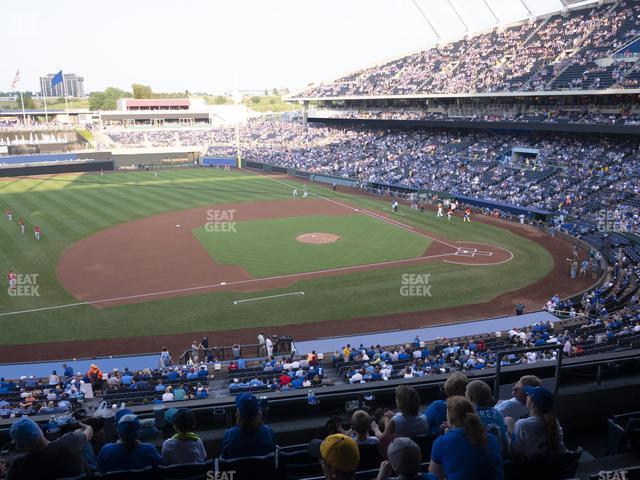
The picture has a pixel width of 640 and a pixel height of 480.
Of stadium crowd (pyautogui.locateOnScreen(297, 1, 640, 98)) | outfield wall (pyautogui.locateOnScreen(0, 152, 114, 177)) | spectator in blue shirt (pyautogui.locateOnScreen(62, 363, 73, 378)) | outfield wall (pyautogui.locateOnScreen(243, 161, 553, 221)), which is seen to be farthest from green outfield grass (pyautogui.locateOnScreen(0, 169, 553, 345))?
outfield wall (pyautogui.locateOnScreen(0, 152, 114, 177))

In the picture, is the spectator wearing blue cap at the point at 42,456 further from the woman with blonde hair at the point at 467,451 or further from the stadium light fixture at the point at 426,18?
the stadium light fixture at the point at 426,18

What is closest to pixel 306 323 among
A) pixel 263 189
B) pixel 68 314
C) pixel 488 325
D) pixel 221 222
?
pixel 488 325

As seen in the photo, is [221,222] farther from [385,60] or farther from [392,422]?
[385,60]

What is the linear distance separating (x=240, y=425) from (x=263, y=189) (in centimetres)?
5486

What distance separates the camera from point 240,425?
5121 millimetres

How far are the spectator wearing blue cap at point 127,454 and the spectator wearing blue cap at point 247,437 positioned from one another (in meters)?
0.65

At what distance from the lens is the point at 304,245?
36.2m

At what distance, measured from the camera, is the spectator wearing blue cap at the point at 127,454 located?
479 centimetres

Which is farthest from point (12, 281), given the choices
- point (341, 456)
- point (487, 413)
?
point (487, 413)

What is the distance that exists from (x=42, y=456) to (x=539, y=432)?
4.37 metres
